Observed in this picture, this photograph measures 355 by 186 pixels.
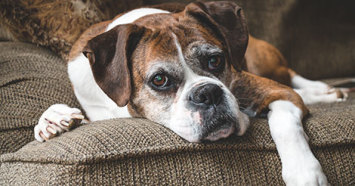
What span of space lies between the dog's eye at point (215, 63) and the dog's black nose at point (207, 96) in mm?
231

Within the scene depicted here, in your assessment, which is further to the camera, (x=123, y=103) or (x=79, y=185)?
(x=123, y=103)

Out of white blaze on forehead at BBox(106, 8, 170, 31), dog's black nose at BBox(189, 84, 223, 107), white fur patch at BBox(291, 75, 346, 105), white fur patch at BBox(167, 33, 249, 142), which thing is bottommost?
white fur patch at BBox(291, 75, 346, 105)

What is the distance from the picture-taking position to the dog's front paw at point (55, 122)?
164 centimetres

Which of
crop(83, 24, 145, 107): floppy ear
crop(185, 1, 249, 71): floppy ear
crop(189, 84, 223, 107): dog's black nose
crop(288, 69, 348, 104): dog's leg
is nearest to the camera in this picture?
crop(189, 84, 223, 107): dog's black nose

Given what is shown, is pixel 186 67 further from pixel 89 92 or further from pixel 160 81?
pixel 89 92

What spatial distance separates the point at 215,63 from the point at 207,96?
30 cm

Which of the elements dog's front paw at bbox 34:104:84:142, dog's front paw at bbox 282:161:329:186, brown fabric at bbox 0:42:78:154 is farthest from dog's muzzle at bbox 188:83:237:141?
brown fabric at bbox 0:42:78:154

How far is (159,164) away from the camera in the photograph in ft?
4.32

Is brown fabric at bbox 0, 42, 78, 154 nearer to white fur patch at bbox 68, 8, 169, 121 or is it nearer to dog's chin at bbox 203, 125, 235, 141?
white fur patch at bbox 68, 8, 169, 121

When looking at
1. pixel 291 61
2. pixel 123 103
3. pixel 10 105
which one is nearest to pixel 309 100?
pixel 291 61

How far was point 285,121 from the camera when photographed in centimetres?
153

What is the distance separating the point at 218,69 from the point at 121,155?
666 mm

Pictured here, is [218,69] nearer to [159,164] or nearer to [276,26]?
[159,164]

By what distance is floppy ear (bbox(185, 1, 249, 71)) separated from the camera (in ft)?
5.80
